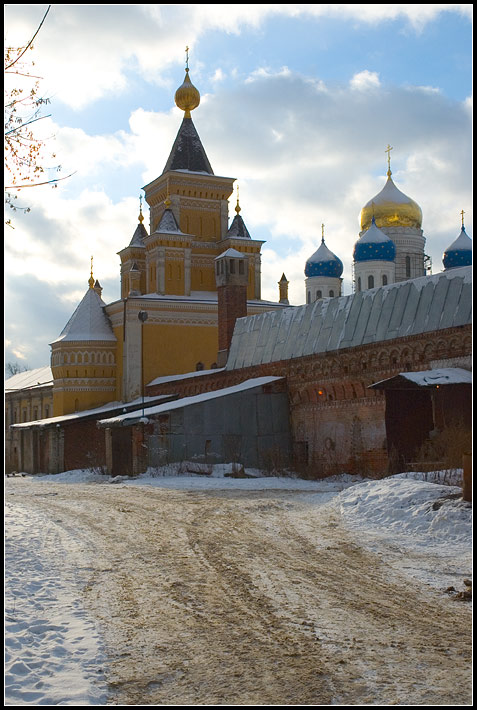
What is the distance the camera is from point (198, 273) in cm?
4050

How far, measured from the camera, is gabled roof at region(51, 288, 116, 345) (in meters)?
38.1

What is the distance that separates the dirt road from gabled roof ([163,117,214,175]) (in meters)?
31.1

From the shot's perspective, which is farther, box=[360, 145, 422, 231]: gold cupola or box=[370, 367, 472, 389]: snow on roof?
box=[360, 145, 422, 231]: gold cupola

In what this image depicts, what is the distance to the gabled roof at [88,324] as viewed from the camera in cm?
3809

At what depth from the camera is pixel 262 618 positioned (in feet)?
22.6

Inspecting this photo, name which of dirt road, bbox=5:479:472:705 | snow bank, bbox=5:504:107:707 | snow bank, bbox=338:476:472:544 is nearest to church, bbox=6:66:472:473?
snow bank, bbox=338:476:472:544

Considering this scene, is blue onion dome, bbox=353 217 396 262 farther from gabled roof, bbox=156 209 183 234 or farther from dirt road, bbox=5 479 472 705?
dirt road, bbox=5 479 472 705

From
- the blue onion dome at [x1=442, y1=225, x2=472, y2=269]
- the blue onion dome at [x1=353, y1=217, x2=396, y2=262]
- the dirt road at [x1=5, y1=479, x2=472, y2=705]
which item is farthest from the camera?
the blue onion dome at [x1=353, y1=217, x2=396, y2=262]

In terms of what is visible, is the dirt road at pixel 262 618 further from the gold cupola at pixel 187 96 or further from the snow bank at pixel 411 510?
the gold cupola at pixel 187 96

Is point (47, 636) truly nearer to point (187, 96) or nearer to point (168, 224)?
point (168, 224)

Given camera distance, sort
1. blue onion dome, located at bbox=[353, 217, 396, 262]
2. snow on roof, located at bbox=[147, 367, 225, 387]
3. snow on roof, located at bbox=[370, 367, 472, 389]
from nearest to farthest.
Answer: snow on roof, located at bbox=[370, 367, 472, 389], snow on roof, located at bbox=[147, 367, 225, 387], blue onion dome, located at bbox=[353, 217, 396, 262]

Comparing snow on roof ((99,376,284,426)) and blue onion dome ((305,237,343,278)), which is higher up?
blue onion dome ((305,237,343,278))

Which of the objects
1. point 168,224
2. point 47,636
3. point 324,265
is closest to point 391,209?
point 324,265

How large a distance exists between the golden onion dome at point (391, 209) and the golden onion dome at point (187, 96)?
13.0 meters
